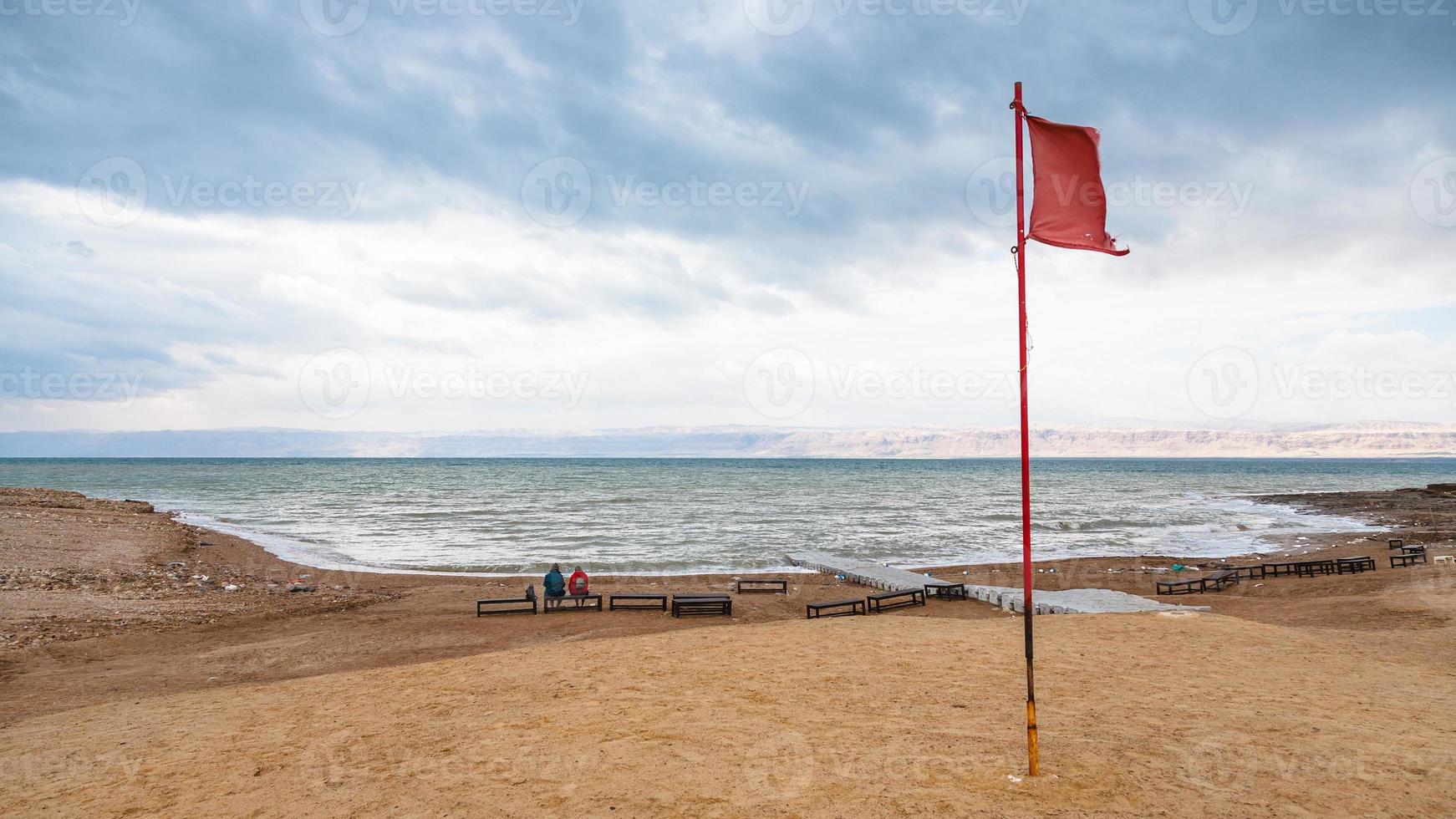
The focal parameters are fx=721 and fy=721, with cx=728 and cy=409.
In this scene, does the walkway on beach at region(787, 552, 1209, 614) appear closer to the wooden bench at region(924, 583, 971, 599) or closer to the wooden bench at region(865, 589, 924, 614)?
the wooden bench at region(924, 583, 971, 599)

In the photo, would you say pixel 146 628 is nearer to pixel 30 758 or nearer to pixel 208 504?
pixel 30 758

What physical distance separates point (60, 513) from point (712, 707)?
45.2 meters

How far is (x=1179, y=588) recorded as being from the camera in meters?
20.2

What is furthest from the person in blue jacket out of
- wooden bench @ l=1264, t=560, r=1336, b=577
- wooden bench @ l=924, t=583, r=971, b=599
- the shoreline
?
wooden bench @ l=1264, t=560, r=1336, b=577

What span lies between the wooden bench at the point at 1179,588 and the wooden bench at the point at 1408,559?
26.4 ft

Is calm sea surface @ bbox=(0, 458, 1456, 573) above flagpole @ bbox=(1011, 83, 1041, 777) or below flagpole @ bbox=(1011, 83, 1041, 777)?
below

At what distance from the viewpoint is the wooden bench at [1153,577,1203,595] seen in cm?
1954

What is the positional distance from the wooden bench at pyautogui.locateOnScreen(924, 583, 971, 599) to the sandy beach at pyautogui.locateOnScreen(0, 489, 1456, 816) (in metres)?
1.43

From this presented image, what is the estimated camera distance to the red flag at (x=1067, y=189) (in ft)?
20.0

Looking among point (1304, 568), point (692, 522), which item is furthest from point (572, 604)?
point (1304, 568)

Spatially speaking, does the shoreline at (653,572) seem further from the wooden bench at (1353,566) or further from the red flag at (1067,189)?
the red flag at (1067,189)

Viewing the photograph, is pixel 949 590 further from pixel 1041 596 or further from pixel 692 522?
pixel 692 522

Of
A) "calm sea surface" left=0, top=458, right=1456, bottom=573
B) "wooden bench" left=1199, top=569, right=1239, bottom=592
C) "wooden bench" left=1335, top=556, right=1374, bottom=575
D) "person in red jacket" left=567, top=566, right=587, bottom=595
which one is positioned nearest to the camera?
"person in red jacket" left=567, top=566, right=587, bottom=595

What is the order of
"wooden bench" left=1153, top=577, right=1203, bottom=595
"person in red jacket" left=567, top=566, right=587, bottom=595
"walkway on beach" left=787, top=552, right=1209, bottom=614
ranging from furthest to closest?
"wooden bench" left=1153, top=577, right=1203, bottom=595, "person in red jacket" left=567, top=566, right=587, bottom=595, "walkway on beach" left=787, top=552, right=1209, bottom=614
